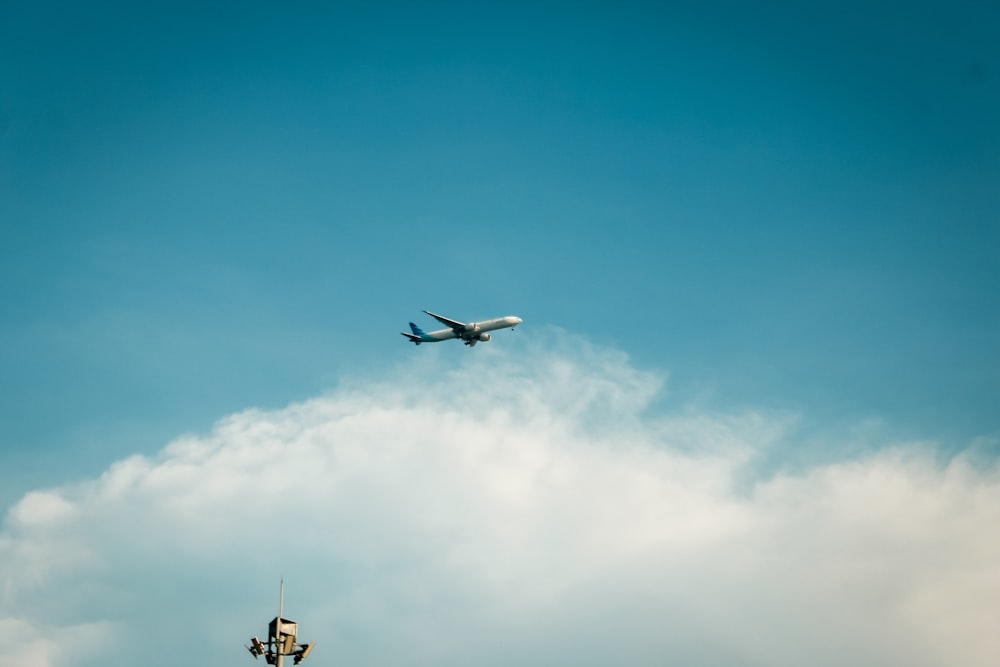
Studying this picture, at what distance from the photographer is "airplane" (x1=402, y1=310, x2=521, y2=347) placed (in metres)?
178

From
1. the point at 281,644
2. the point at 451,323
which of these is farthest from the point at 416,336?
the point at 281,644

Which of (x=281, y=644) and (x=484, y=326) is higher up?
(x=484, y=326)

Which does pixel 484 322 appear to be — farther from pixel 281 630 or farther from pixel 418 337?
pixel 281 630

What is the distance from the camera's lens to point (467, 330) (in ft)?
593

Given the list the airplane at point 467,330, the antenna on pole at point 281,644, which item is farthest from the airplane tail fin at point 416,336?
the antenna on pole at point 281,644

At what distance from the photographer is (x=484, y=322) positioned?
179 meters

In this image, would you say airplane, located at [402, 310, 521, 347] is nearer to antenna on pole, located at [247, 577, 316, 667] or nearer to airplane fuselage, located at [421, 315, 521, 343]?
airplane fuselage, located at [421, 315, 521, 343]

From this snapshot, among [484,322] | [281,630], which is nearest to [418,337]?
[484,322]

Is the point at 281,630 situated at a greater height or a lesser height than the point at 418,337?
lesser

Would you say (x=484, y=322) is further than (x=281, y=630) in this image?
Yes

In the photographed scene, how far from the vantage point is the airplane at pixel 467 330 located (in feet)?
584

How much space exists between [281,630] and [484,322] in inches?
4661

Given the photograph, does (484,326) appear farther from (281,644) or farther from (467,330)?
(281,644)

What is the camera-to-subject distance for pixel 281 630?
63625 millimetres
